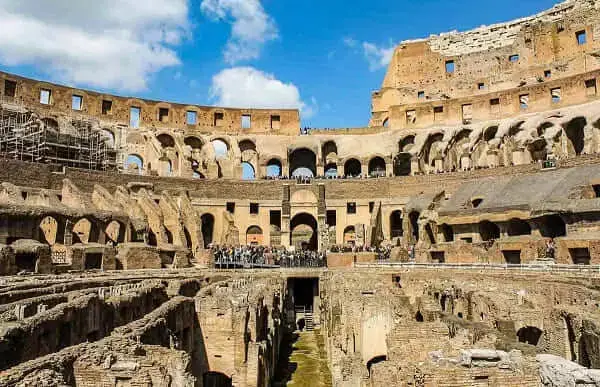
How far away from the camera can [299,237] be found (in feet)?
173

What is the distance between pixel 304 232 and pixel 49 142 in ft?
80.1

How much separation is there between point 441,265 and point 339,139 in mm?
30211

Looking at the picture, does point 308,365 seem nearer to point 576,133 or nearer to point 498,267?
point 498,267

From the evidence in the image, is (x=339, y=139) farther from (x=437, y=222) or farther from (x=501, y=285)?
(x=501, y=285)

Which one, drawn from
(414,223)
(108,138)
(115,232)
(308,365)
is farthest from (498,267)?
(108,138)

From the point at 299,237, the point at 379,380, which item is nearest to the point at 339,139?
the point at 299,237

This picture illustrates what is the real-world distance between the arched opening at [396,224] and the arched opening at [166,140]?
23095 mm

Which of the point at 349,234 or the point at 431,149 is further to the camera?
the point at 431,149

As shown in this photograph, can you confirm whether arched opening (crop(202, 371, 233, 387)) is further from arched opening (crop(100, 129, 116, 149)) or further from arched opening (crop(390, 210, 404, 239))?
arched opening (crop(100, 129, 116, 149))

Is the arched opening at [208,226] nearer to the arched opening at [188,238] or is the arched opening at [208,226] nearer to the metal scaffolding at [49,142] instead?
the arched opening at [188,238]

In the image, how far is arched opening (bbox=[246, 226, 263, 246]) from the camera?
46531mm

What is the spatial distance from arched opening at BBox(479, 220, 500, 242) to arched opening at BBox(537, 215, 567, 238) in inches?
155

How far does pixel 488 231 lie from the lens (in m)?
34.0

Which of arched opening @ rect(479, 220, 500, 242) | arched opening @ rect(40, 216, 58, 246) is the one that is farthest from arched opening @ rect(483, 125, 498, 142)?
arched opening @ rect(40, 216, 58, 246)
